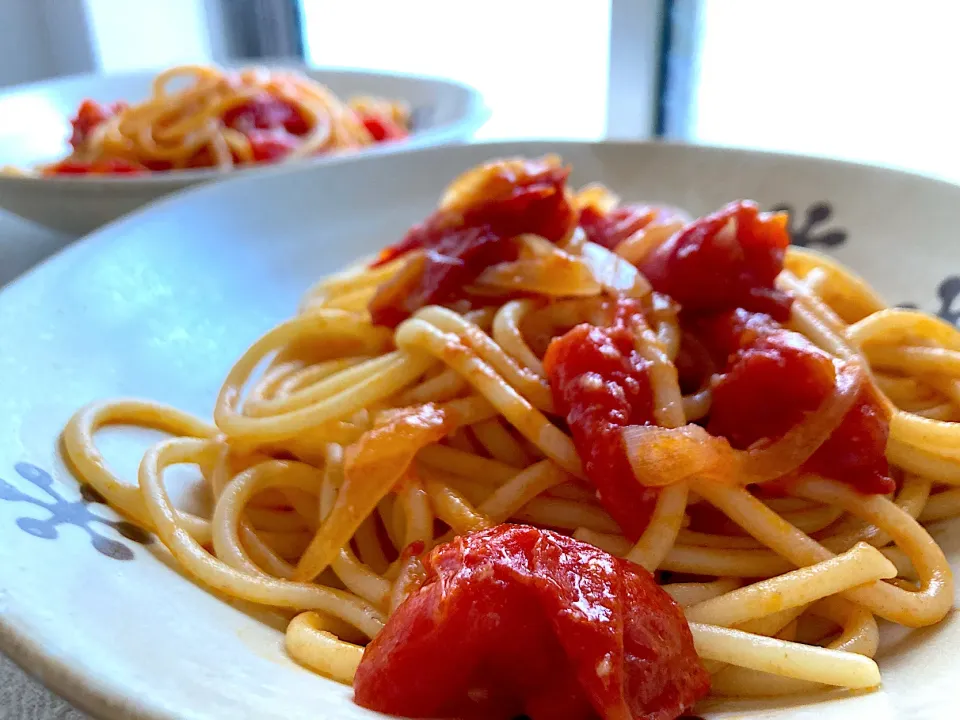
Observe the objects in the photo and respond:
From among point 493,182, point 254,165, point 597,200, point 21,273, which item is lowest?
point 21,273

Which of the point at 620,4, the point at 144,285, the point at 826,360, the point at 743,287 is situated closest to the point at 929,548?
the point at 826,360

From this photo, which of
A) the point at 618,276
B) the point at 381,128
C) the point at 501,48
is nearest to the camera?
the point at 618,276

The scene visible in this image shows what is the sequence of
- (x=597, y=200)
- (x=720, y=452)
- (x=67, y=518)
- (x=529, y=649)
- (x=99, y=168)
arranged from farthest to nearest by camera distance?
(x=99, y=168), (x=597, y=200), (x=720, y=452), (x=67, y=518), (x=529, y=649)

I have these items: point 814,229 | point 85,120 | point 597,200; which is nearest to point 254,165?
point 85,120

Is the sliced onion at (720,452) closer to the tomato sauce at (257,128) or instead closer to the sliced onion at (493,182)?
the sliced onion at (493,182)

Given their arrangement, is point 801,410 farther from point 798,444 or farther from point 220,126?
point 220,126

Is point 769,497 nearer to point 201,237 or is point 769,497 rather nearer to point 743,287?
point 743,287

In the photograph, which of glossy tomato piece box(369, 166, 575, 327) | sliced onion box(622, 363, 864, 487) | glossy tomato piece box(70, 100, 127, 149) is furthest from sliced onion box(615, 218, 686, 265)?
glossy tomato piece box(70, 100, 127, 149)

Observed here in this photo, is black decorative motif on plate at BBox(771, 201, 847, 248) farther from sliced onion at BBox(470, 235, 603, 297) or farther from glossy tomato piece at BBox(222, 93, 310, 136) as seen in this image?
glossy tomato piece at BBox(222, 93, 310, 136)
